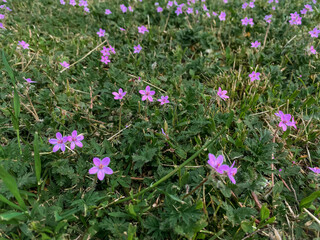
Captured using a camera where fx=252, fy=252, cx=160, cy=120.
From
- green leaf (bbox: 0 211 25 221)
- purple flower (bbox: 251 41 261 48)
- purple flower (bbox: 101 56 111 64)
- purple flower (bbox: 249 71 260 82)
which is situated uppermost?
purple flower (bbox: 251 41 261 48)

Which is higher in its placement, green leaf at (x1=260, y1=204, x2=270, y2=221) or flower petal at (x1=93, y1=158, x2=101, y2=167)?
flower petal at (x1=93, y1=158, x2=101, y2=167)

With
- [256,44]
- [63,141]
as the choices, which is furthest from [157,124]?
[256,44]

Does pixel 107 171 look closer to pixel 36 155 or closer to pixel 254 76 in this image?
pixel 36 155

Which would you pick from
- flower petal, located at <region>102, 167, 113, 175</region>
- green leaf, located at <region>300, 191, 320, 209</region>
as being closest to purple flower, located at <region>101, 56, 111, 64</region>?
flower petal, located at <region>102, 167, 113, 175</region>

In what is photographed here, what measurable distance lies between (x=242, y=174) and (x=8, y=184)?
5.59 feet

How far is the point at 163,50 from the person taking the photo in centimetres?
359

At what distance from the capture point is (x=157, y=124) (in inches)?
97.7

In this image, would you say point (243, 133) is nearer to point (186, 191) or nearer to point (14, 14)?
point (186, 191)

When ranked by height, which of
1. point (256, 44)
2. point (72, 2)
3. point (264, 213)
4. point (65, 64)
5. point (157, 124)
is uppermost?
point (72, 2)

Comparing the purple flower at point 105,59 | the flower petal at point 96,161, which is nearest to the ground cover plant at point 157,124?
the flower petal at point 96,161

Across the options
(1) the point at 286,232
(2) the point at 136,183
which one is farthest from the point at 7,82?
(1) the point at 286,232

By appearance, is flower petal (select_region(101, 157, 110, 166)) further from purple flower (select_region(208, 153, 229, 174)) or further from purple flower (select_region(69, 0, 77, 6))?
purple flower (select_region(69, 0, 77, 6))

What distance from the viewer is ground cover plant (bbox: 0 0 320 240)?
181 cm

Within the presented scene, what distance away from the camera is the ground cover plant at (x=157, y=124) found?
181 centimetres
